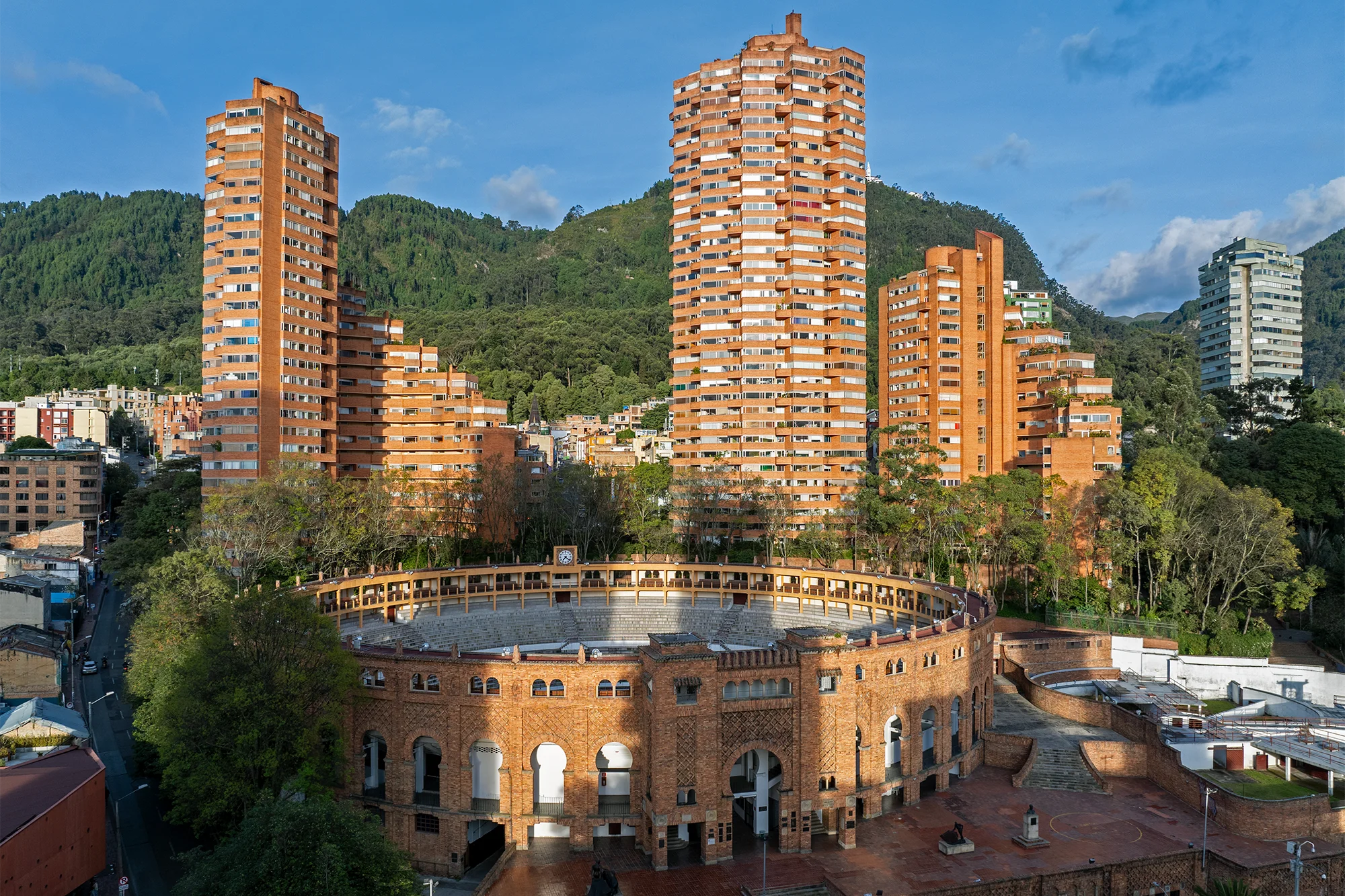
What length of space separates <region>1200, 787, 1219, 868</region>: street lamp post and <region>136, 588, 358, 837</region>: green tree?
37.0m

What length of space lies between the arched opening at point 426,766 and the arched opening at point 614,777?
7.28 metres

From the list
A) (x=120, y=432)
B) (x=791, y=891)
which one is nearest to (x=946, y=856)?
(x=791, y=891)

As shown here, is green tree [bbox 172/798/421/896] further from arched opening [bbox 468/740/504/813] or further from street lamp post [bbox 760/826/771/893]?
street lamp post [bbox 760/826/771/893]

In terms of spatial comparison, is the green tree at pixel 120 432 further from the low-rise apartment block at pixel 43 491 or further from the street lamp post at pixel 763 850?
the street lamp post at pixel 763 850

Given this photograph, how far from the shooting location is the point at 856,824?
4012 centimetres

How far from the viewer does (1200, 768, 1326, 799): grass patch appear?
42.5 m

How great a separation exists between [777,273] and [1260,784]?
6876 cm

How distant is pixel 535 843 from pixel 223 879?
13.8m

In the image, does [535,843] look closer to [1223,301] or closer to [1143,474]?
[1143,474]

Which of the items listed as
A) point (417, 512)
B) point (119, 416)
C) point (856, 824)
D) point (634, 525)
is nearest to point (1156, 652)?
point (856, 824)

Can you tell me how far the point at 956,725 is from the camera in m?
47.3

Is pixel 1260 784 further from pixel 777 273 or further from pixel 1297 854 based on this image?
pixel 777 273

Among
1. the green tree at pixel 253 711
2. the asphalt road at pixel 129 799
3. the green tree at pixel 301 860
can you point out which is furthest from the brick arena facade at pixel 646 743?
the asphalt road at pixel 129 799

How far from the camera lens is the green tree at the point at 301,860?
88.9 ft
